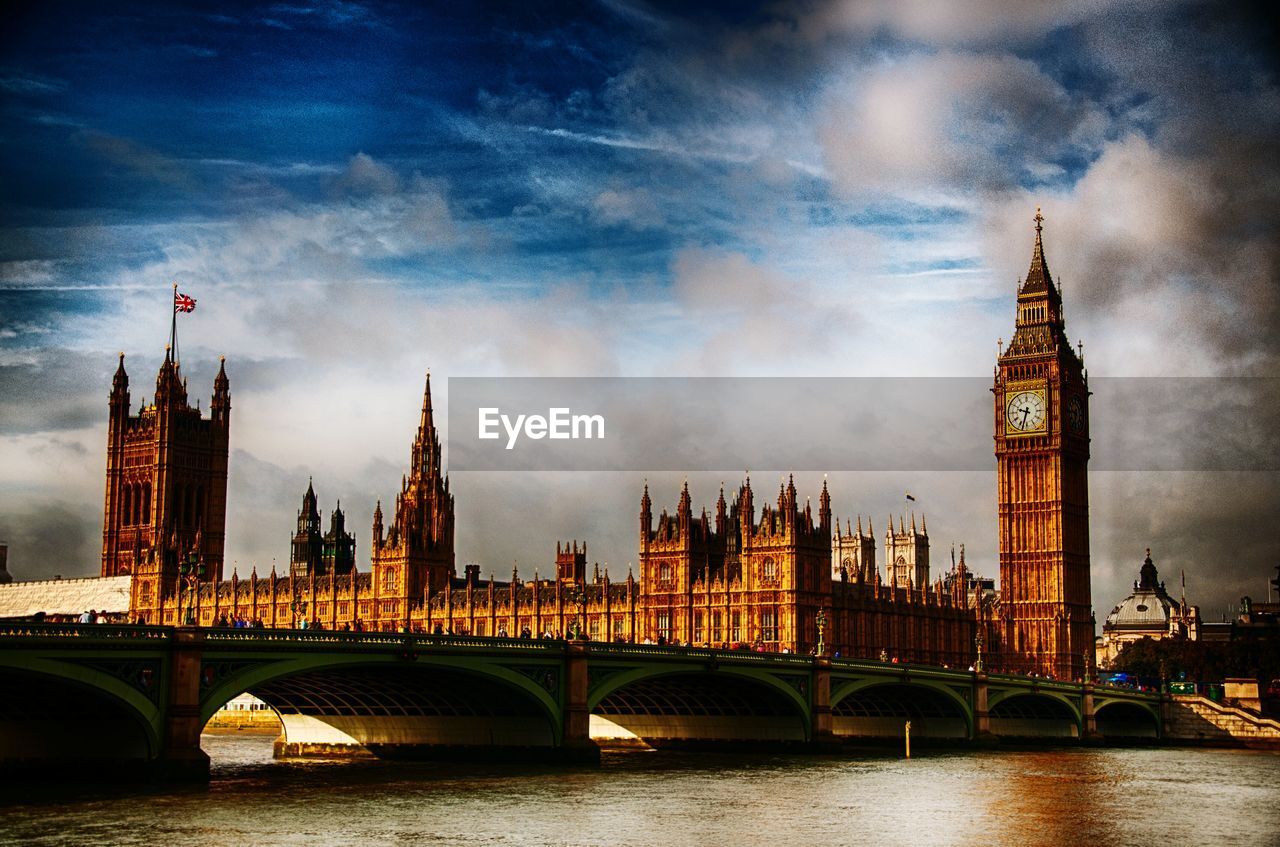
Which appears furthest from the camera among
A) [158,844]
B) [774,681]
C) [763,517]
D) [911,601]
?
[911,601]

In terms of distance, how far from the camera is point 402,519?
469ft

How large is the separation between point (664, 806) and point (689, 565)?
65.5 m

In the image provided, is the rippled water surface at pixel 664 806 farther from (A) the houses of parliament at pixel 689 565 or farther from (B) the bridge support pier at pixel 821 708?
(A) the houses of parliament at pixel 689 565

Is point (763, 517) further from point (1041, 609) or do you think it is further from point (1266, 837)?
point (1266, 837)

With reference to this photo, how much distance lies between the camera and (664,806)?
5275 centimetres

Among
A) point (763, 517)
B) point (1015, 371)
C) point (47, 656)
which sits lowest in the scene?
point (47, 656)

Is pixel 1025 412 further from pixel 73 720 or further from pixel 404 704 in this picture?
pixel 73 720

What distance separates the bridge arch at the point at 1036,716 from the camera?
339 feet

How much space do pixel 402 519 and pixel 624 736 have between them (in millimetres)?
59821

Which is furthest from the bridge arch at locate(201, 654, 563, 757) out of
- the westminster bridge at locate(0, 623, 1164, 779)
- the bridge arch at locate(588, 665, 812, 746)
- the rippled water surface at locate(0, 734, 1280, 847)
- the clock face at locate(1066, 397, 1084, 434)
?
the clock face at locate(1066, 397, 1084, 434)

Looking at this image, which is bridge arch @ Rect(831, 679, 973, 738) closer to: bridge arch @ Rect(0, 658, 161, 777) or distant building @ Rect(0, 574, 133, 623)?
bridge arch @ Rect(0, 658, 161, 777)

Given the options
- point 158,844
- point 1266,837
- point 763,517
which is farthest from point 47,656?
point 763,517

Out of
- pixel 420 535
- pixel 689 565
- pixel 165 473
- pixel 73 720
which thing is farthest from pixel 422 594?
pixel 73 720

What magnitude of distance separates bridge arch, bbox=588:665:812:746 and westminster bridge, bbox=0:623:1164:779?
0.10m
